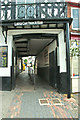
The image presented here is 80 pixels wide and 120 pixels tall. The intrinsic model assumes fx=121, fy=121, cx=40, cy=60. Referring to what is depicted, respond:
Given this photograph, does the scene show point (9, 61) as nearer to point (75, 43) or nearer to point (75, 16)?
point (75, 43)

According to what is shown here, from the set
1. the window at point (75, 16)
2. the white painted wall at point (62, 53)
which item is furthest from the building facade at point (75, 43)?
the white painted wall at point (62, 53)

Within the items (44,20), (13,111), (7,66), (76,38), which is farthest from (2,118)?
(76,38)

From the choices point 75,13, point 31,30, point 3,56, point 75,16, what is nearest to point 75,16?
point 75,16

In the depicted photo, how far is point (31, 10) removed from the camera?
285 inches

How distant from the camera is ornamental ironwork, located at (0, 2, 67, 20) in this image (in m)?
6.92

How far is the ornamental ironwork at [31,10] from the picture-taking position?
6.92 metres

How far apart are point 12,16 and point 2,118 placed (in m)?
5.46

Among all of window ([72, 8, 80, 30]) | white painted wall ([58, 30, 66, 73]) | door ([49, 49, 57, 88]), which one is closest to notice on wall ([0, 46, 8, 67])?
door ([49, 49, 57, 88])

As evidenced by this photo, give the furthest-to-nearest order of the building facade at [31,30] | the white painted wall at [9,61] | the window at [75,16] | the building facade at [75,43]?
the window at [75,16] < the building facade at [75,43] < the white painted wall at [9,61] < the building facade at [31,30]

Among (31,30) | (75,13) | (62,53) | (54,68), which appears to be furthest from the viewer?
(75,13)

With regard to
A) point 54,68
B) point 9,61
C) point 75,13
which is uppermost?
point 75,13

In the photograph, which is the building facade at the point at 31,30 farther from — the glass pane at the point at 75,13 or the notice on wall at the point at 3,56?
the glass pane at the point at 75,13

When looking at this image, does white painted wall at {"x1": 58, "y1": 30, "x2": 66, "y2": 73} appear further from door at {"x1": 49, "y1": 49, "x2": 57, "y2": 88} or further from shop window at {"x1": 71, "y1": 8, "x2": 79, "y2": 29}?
shop window at {"x1": 71, "y1": 8, "x2": 79, "y2": 29}

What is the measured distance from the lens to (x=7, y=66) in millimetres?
7340
